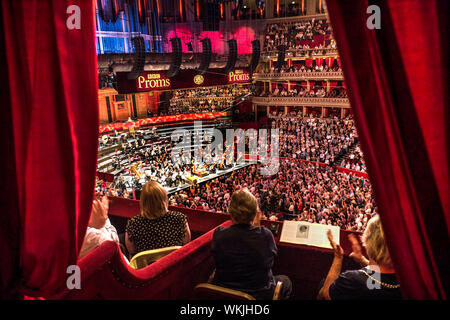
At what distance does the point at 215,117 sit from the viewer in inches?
998

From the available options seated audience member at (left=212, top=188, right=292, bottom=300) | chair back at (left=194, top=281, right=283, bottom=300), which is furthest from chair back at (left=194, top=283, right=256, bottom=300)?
seated audience member at (left=212, top=188, right=292, bottom=300)

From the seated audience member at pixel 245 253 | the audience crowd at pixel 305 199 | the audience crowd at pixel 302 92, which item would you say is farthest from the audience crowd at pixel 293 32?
the seated audience member at pixel 245 253

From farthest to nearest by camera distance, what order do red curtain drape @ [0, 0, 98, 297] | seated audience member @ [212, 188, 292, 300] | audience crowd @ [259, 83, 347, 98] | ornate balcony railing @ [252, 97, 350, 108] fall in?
audience crowd @ [259, 83, 347, 98]
ornate balcony railing @ [252, 97, 350, 108]
seated audience member @ [212, 188, 292, 300]
red curtain drape @ [0, 0, 98, 297]

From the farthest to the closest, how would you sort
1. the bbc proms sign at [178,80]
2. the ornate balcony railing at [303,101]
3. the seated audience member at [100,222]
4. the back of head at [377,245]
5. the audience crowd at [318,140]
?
1. the ornate balcony railing at [303,101]
2. the audience crowd at [318,140]
3. the bbc proms sign at [178,80]
4. the seated audience member at [100,222]
5. the back of head at [377,245]

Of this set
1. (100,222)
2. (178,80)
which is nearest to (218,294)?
(100,222)

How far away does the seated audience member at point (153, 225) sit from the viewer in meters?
2.55

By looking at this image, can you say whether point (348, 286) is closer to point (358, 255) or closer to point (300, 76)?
point (358, 255)

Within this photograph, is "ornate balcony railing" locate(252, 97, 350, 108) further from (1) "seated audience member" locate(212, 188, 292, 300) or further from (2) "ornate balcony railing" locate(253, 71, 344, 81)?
(1) "seated audience member" locate(212, 188, 292, 300)

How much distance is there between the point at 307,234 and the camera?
105 inches

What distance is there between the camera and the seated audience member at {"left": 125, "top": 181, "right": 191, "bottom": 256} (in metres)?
2.55

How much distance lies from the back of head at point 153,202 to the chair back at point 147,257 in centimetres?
29

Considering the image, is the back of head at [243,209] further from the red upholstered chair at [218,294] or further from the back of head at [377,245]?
the back of head at [377,245]

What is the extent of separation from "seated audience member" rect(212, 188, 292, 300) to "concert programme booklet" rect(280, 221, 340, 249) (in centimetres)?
54
